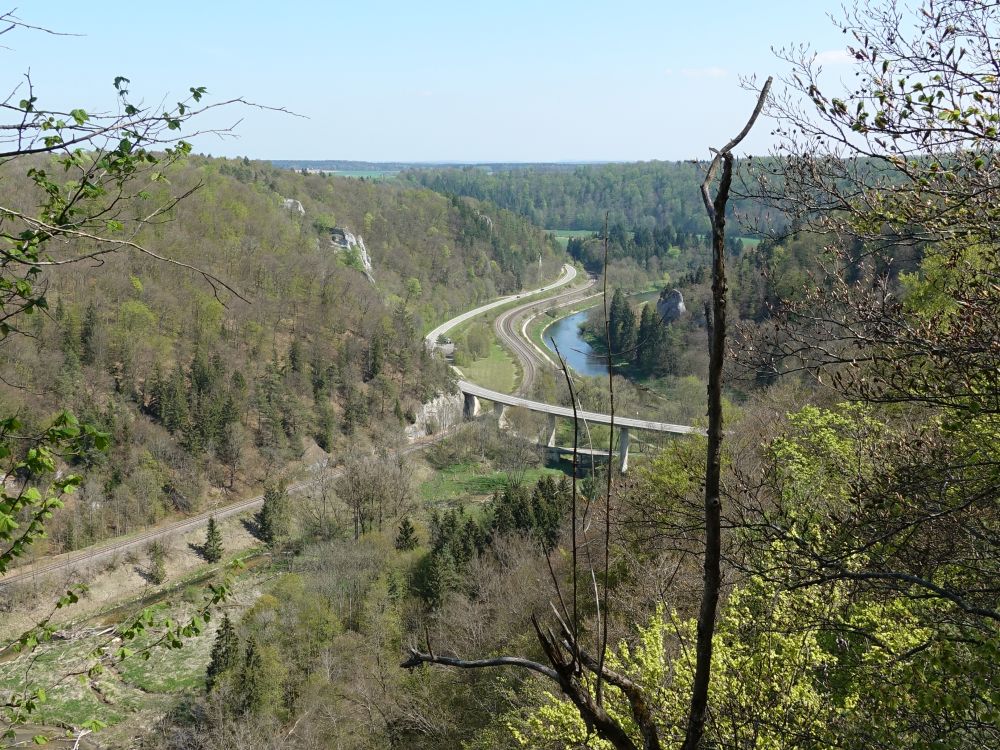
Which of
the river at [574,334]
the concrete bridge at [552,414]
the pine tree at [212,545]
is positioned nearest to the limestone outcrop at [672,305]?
the river at [574,334]

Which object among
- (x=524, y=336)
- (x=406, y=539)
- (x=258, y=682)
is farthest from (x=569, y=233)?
(x=258, y=682)

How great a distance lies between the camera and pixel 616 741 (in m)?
2.42

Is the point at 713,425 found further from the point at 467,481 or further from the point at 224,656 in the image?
the point at 467,481

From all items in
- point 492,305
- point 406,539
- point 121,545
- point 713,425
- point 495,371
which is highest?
point 713,425

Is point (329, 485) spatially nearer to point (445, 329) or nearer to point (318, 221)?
point (445, 329)

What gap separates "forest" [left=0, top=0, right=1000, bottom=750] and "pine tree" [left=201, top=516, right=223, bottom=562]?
9.9 inches

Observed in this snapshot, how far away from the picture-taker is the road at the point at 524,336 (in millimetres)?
67312

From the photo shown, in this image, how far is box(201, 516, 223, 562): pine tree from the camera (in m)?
37.8

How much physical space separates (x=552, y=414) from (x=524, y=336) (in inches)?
900

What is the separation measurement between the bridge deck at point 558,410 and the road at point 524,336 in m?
2.88

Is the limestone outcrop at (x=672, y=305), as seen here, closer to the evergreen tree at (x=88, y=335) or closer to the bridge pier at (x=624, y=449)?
the bridge pier at (x=624, y=449)

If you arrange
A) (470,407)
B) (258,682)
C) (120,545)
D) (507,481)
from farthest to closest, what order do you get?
1. (470,407)
2. (507,481)
3. (120,545)
4. (258,682)

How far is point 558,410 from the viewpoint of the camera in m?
55.8

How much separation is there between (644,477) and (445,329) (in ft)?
196
